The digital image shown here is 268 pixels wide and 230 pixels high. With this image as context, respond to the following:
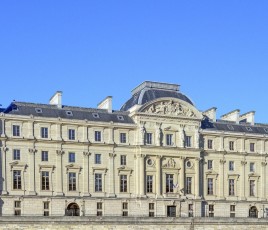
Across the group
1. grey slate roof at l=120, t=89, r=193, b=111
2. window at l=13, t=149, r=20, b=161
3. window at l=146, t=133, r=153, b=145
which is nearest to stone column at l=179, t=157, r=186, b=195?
window at l=146, t=133, r=153, b=145

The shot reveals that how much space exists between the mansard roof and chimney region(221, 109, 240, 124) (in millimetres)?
9501

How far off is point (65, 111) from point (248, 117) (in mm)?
30240

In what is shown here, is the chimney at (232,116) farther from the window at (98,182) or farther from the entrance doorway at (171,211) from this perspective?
the window at (98,182)

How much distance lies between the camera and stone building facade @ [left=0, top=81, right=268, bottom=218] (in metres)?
66.8

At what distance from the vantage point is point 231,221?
226ft

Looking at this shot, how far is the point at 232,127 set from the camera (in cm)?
8025

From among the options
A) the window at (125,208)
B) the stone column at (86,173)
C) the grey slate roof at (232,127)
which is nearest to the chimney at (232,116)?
A: the grey slate roof at (232,127)

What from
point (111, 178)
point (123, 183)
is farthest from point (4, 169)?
point (123, 183)

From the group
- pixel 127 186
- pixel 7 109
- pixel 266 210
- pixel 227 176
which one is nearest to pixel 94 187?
pixel 127 186

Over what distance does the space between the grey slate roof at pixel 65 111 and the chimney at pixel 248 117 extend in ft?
69.2

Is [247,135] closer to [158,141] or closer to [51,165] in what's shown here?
[158,141]

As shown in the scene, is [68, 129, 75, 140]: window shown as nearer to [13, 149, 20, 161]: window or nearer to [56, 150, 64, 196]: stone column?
[56, 150, 64, 196]: stone column

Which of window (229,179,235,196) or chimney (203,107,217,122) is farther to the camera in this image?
chimney (203,107,217,122)

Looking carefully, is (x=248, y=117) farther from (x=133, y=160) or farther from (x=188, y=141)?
(x=133, y=160)
